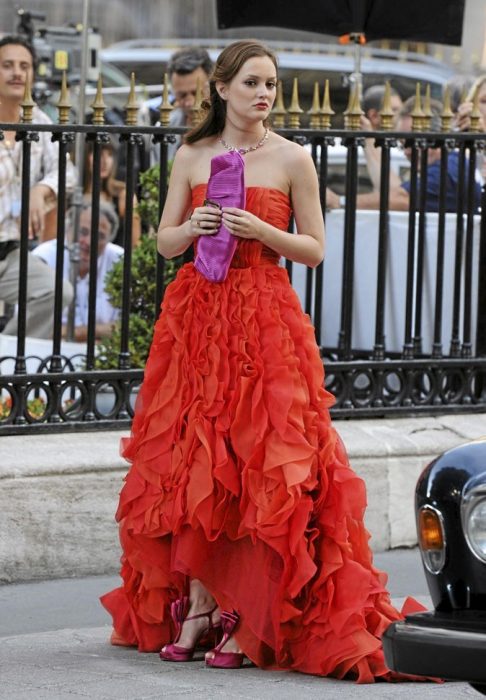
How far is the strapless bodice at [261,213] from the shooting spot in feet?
17.9

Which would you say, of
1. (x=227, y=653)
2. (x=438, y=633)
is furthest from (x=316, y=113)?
(x=438, y=633)

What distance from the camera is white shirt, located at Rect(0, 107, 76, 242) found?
24.1 feet

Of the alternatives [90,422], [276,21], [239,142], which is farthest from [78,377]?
[276,21]

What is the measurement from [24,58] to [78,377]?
244 cm

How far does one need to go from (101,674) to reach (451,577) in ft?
5.09

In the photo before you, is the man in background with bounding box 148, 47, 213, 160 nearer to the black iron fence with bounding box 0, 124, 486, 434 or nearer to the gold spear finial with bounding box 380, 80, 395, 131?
the black iron fence with bounding box 0, 124, 486, 434

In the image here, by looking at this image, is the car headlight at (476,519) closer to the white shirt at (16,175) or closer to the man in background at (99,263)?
the white shirt at (16,175)

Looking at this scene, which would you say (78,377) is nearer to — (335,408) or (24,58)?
(335,408)

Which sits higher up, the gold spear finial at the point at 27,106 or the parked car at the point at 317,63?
the parked car at the point at 317,63

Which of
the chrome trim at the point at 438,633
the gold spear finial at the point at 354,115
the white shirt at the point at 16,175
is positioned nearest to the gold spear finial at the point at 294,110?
the gold spear finial at the point at 354,115

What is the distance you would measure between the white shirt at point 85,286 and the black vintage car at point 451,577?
4154 millimetres

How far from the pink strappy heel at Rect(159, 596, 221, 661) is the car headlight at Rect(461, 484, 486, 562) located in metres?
1.57

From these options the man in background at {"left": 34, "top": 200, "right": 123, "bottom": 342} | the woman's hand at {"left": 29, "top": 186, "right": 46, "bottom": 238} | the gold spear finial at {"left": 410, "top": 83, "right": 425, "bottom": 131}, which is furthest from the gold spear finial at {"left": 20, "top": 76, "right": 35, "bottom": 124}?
the gold spear finial at {"left": 410, "top": 83, "right": 425, "bottom": 131}

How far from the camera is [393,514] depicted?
740cm
